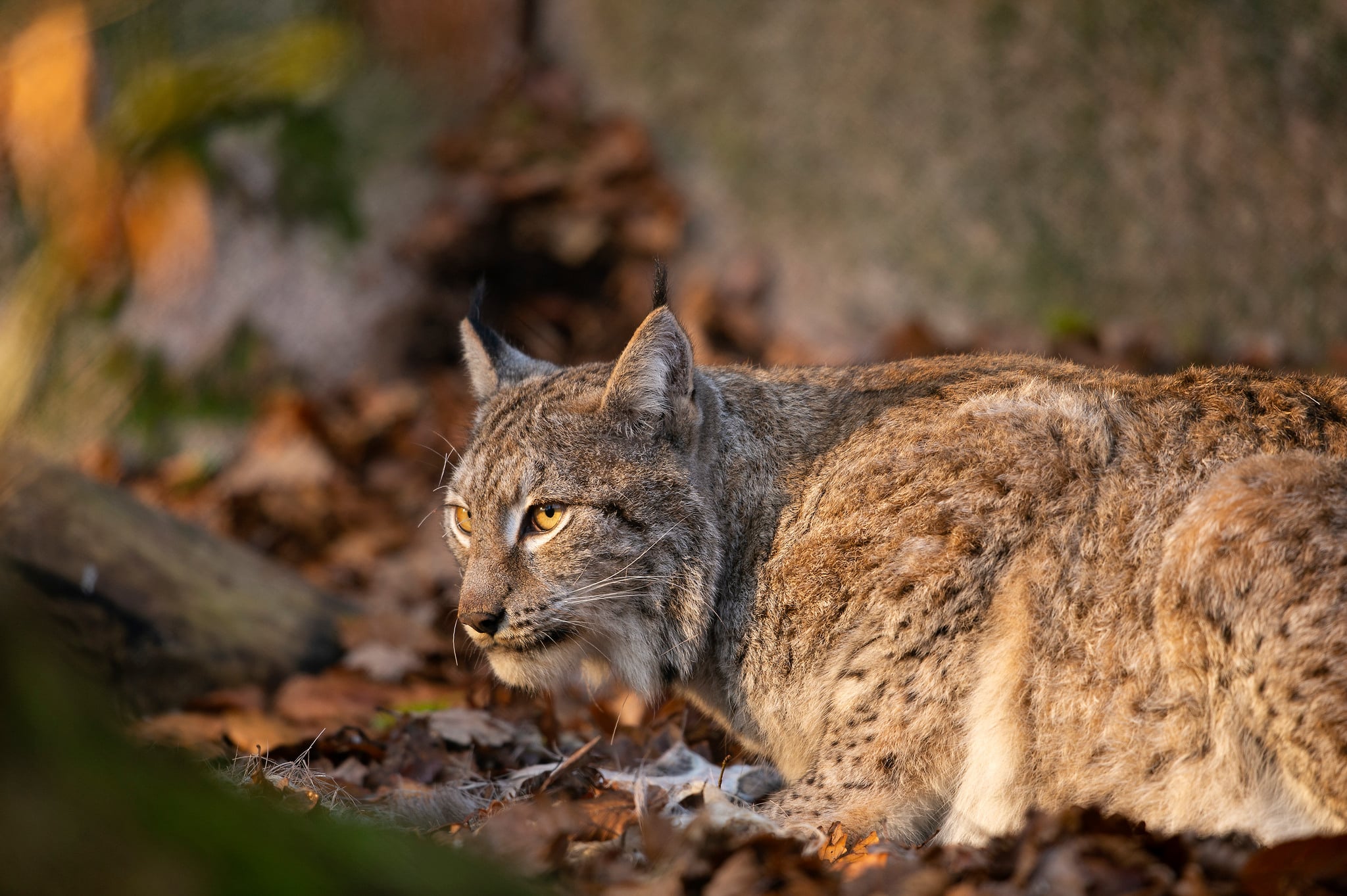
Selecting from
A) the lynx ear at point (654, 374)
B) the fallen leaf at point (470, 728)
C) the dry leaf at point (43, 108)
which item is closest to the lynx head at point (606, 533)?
the lynx ear at point (654, 374)

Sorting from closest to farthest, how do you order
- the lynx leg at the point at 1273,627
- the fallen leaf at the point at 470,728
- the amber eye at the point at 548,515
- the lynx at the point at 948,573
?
the lynx leg at the point at 1273,627 → the lynx at the point at 948,573 → the amber eye at the point at 548,515 → the fallen leaf at the point at 470,728

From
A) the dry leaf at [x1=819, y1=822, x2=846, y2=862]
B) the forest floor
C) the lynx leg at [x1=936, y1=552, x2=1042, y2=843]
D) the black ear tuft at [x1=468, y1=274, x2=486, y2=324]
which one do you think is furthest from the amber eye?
the lynx leg at [x1=936, y1=552, x2=1042, y2=843]

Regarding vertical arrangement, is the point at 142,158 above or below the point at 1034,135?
below

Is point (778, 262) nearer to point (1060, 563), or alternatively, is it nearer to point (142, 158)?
point (142, 158)

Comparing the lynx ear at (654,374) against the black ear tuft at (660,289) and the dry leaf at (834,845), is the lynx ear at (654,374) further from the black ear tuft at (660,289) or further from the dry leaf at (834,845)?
the dry leaf at (834,845)

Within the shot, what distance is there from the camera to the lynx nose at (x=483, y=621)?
421 centimetres

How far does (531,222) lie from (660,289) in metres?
6.05

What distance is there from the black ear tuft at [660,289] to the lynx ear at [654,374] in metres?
0.05

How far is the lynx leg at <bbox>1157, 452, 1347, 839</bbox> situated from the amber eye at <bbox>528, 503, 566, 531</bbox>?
2148mm

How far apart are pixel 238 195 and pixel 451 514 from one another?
6.06m

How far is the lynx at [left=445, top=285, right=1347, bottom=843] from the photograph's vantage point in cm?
336

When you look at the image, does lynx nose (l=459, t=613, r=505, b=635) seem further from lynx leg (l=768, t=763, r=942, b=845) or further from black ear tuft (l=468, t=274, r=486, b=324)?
black ear tuft (l=468, t=274, r=486, b=324)

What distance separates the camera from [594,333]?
31.2 ft

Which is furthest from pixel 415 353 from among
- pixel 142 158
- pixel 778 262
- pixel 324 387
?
pixel 778 262
